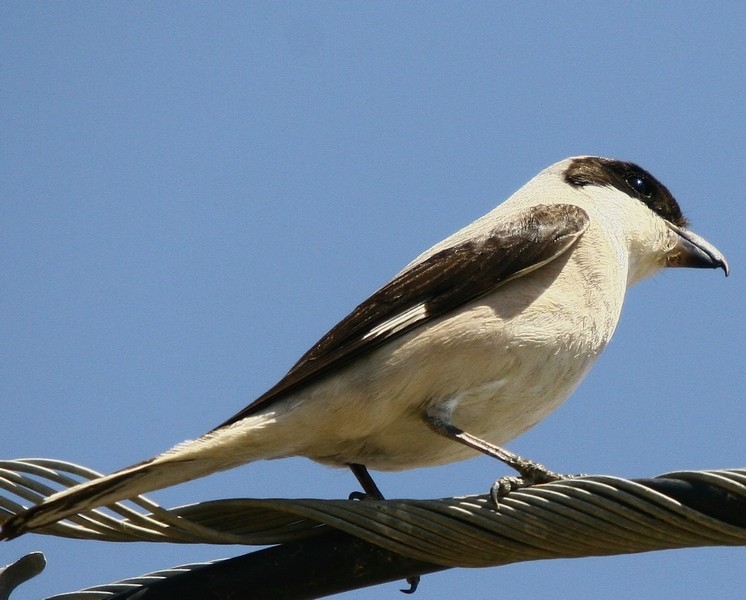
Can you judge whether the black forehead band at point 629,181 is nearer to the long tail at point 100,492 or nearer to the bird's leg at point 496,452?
the bird's leg at point 496,452

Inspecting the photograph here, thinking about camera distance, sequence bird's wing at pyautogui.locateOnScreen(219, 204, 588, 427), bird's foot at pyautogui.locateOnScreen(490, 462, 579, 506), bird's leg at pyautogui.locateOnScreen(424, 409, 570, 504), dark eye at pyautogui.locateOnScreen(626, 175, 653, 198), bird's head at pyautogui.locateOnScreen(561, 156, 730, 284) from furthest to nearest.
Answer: dark eye at pyautogui.locateOnScreen(626, 175, 653, 198) < bird's head at pyautogui.locateOnScreen(561, 156, 730, 284) < bird's wing at pyautogui.locateOnScreen(219, 204, 588, 427) < bird's leg at pyautogui.locateOnScreen(424, 409, 570, 504) < bird's foot at pyautogui.locateOnScreen(490, 462, 579, 506)

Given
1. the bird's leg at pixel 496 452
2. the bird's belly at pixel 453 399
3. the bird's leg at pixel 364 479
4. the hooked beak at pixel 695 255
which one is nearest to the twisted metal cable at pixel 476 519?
the bird's leg at pixel 496 452

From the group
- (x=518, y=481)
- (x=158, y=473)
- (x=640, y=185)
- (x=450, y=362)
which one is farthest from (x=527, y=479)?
(x=640, y=185)

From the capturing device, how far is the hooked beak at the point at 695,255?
6820mm

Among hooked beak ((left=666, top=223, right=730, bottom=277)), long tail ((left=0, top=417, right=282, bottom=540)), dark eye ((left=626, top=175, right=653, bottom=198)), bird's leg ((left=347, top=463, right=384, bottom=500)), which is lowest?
bird's leg ((left=347, top=463, right=384, bottom=500))

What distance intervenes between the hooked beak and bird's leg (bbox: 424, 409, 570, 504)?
228cm

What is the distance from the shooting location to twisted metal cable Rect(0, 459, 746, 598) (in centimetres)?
329

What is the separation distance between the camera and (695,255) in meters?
6.82

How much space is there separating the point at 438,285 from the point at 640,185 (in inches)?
86.9

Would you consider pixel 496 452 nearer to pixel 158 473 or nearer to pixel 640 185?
pixel 158 473

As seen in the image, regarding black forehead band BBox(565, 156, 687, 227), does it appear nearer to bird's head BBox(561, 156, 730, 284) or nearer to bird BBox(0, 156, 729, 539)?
bird's head BBox(561, 156, 730, 284)

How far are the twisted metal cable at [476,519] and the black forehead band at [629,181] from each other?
11.5 ft

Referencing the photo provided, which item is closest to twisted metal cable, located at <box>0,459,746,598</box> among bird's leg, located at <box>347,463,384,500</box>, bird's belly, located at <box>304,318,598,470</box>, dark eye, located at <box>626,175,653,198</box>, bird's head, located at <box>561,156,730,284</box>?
bird's belly, located at <box>304,318,598,470</box>

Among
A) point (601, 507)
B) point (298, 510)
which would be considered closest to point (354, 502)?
point (298, 510)
